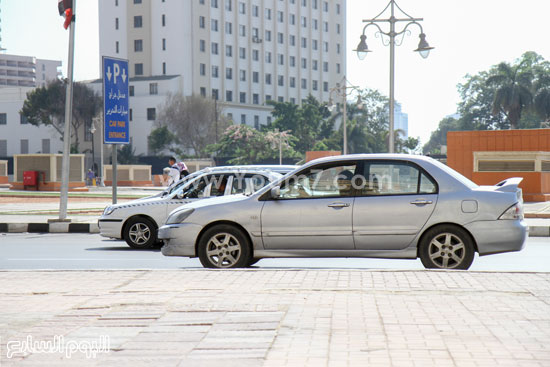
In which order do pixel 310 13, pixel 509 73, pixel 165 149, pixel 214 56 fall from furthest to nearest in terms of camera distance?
1. pixel 310 13
2. pixel 214 56
3. pixel 165 149
4. pixel 509 73

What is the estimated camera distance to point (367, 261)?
11.7 meters

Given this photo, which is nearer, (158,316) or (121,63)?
(158,316)

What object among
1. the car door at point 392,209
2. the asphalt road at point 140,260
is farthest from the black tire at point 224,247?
the car door at point 392,209

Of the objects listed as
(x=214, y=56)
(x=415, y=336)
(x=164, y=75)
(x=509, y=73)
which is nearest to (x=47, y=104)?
(x=164, y=75)

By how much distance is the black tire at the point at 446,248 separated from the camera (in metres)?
9.54

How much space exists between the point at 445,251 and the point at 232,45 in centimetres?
9692

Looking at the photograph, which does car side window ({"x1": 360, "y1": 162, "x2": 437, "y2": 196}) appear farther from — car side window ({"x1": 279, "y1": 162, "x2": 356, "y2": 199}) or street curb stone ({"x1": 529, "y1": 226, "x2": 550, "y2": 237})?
street curb stone ({"x1": 529, "y1": 226, "x2": 550, "y2": 237})

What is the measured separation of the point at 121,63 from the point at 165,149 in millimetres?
74618

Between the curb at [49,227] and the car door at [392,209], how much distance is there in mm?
10527

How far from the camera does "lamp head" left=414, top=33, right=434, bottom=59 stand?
77.9 ft

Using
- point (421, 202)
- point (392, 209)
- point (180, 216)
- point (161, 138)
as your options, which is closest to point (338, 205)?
point (392, 209)

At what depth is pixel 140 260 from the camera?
39.6 ft

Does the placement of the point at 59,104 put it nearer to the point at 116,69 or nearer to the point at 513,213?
the point at 116,69

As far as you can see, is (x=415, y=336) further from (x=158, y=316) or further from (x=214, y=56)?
(x=214, y=56)
